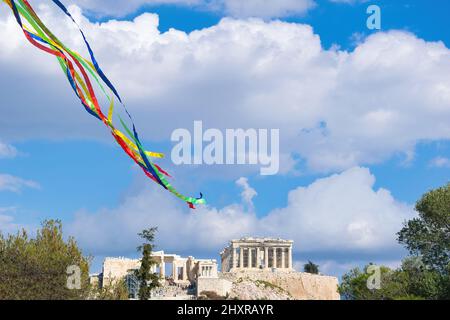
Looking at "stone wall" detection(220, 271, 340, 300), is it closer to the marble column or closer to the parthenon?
the marble column

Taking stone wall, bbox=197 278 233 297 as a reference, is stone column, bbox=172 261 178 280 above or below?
above

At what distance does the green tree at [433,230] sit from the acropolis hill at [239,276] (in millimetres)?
22904

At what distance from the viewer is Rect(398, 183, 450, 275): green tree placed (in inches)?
4114

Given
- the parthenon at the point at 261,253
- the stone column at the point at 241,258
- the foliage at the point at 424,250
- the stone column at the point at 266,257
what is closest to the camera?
the foliage at the point at 424,250

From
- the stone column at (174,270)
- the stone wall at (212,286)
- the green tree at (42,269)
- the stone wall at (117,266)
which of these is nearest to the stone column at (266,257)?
the stone column at (174,270)

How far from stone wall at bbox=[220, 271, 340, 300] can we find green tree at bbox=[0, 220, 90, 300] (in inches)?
2293

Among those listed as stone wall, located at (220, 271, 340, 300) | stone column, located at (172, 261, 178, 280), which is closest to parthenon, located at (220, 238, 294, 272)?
stone wall, located at (220, 271, 340, 300)

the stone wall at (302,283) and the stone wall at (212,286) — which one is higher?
the stone wall at (302,283)

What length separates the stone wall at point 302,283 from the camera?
143125 millimetres

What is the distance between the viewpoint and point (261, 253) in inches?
6629

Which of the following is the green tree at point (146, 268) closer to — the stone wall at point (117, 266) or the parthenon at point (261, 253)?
the stone wall at point (117, 266)
